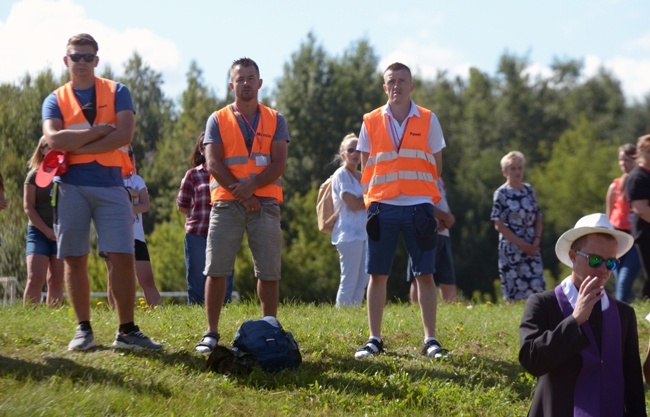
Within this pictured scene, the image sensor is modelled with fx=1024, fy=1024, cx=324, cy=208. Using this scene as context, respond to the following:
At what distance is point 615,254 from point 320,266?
128 feet

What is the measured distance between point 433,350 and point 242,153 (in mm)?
2273

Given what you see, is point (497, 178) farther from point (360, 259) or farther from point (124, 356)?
point (124, 356)

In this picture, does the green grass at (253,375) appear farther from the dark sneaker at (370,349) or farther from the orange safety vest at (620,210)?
the orange safety vest at (620,210)

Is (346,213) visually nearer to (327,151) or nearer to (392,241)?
(392,241)

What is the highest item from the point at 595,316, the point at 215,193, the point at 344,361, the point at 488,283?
the point at 215,193

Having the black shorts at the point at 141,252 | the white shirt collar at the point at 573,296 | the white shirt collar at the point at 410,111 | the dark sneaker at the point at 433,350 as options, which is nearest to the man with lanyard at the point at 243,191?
the white shirt collar at the point at 410,111

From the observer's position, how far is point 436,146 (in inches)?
345

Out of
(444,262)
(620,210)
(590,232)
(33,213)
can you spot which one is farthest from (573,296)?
(620,210)

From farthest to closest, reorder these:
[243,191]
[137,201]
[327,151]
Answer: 1. [327,151]
2. [137,201]
3. [243,191]

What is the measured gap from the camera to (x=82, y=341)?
7629 millimetres

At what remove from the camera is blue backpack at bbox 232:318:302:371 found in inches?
305

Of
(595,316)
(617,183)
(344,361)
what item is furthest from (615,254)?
(617,183)

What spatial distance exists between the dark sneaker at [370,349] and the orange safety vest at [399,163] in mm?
1156

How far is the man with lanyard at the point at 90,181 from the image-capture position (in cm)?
756
